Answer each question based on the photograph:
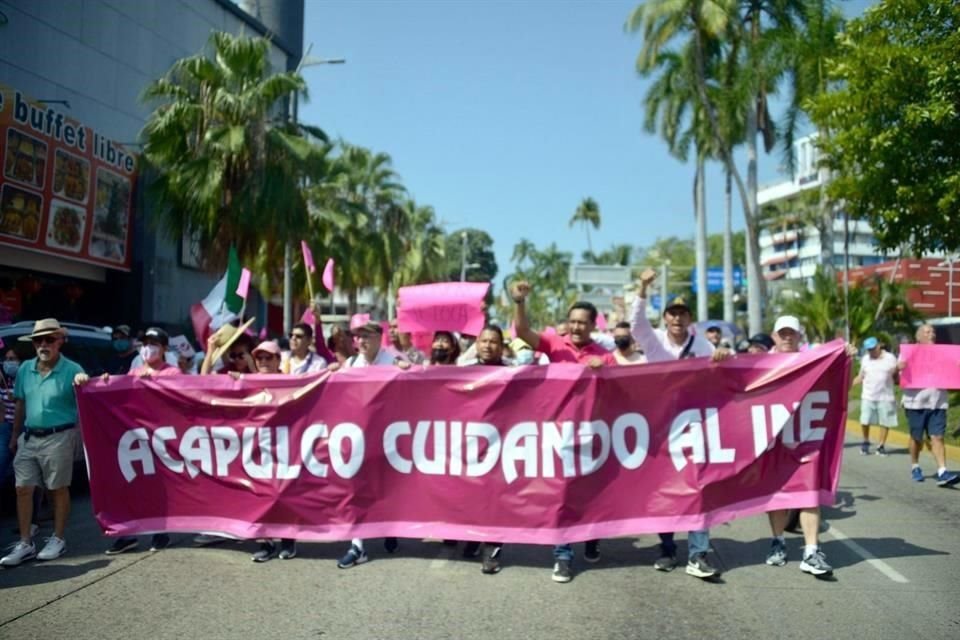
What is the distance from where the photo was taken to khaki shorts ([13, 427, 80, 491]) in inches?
259

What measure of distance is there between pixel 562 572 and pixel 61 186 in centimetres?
1791

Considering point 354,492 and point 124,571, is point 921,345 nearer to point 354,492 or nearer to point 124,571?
point 354,492

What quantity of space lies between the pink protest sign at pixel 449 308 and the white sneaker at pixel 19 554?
389 centimetres

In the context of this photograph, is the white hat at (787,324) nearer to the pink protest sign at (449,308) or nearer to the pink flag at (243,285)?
the pink protest sign at (449,308)

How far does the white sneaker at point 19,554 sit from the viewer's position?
6.40 meters

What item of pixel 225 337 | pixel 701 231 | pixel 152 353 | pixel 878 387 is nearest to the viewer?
pixel 152 353

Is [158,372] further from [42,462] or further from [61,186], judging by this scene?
[61,186]

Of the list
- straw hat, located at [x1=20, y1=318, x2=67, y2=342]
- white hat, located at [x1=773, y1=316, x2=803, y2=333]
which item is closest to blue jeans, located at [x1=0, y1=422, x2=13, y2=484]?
straw hat, located at [x1=20, y1=318, x2=67, y2=342]

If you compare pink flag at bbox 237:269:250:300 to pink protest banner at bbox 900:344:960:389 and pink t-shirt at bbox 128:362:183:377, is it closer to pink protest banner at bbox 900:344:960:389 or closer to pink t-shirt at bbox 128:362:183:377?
pink t-shirt at bbox 128:362:183:377

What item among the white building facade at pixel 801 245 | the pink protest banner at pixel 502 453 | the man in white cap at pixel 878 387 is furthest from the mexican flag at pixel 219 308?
the white building facade at pixel 801 245

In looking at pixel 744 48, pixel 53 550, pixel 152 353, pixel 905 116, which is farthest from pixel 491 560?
pixel 744 48

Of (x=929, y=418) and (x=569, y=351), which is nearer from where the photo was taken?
(x=569, y=351)

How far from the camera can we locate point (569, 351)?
679 centimetres

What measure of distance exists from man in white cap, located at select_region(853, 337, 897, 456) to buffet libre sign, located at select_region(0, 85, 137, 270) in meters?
16.4
